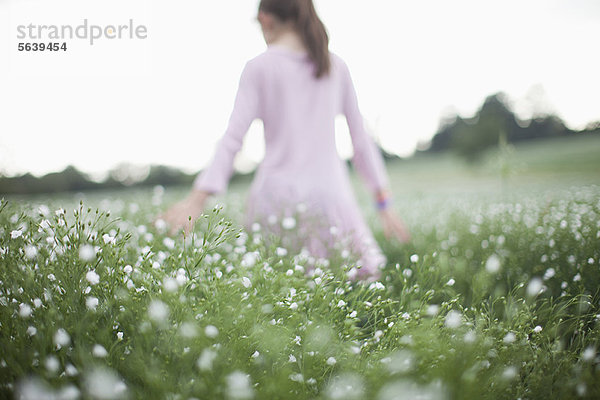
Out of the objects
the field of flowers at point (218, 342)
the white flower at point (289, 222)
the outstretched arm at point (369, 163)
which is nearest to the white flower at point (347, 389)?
the field of flowers at point (218, 342)

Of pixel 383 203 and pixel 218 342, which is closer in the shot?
pixel 218 342

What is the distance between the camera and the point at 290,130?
242 cm

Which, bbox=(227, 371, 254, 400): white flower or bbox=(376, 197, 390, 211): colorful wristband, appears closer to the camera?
bbox=(227, 371, 254, 400): white flower

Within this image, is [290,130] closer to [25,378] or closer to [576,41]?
[25,378]

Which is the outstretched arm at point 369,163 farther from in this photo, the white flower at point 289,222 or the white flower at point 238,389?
the white flower at point 238,389

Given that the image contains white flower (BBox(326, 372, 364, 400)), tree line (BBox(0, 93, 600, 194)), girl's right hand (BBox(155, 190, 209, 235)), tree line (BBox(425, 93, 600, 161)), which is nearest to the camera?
white flower (BBox(326, 372, 364, 400))

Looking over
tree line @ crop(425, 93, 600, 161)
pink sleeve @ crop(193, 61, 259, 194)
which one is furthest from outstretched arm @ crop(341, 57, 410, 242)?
tree line @ crop(425, 93, 600, 161)

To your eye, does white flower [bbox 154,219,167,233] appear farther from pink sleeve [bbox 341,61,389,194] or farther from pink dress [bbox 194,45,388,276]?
pink sleeve [bbox 341,61,389,194]

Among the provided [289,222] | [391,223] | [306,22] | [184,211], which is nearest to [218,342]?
[184,211]

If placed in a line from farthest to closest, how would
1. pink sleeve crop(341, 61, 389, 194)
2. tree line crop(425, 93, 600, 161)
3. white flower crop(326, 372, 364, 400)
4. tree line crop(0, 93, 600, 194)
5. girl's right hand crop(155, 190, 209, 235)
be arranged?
1. tree line crop(425, 93, 600, 161)
2. tree line crop(0, 93, 600, 194)
3. pink sleeve crop(341, 61, 389, 194)
4. girl's right hand crop(155, 190, 209, 235)
5. white flower crop(326, 372, 364, 400)

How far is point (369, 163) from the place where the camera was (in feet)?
9.12

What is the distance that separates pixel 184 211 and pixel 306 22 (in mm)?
1478

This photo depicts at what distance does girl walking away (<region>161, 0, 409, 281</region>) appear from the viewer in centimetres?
228

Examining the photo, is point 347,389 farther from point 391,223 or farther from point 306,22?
point 306,22
